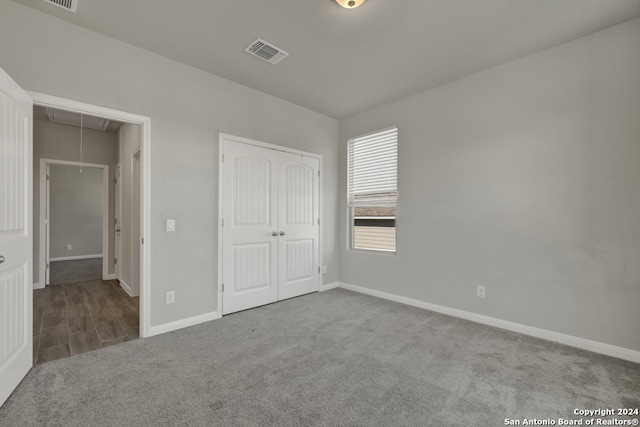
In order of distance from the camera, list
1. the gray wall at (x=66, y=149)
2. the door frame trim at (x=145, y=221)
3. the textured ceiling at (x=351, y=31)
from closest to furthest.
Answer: the textured ceiling at (x=351, y=31)
the door frame trim at (x=145, y=221)
the gray wall at (x=66, y=149)

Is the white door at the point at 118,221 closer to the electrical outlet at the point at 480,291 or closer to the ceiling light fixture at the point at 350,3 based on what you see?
the ceiling light fixture at the point at 350,3

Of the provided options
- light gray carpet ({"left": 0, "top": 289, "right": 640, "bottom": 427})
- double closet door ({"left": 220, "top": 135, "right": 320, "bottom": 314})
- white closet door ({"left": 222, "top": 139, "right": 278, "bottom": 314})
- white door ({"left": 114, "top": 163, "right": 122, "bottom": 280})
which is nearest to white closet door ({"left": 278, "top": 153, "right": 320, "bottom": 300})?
double closet door ({"left": 220, "top": 135, "right": 320, "bottom": 314})

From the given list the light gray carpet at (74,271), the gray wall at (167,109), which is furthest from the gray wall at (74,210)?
the gray wall at (167,109)

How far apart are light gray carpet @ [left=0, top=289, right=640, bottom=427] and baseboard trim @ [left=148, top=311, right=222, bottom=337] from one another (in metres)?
0.10

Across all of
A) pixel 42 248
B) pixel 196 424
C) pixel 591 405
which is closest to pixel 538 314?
pixel 591 405

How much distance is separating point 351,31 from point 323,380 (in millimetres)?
2803

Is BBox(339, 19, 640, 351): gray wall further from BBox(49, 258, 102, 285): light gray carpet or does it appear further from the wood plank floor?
BBox(49, 258, 102, 285): light gray carpet

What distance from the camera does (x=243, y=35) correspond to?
8.30 feet

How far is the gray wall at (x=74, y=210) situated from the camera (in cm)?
714

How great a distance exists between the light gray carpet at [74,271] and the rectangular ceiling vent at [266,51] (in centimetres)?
511

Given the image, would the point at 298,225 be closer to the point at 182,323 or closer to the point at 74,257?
the point at 182,323

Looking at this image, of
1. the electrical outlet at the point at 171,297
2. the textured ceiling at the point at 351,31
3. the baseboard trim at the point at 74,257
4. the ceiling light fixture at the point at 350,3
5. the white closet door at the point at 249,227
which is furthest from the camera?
the baseboard trim at the point at 74,257

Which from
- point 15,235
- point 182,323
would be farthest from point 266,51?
point 182,323

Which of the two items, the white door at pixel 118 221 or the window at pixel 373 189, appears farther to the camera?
the white door at pixel 118 221
